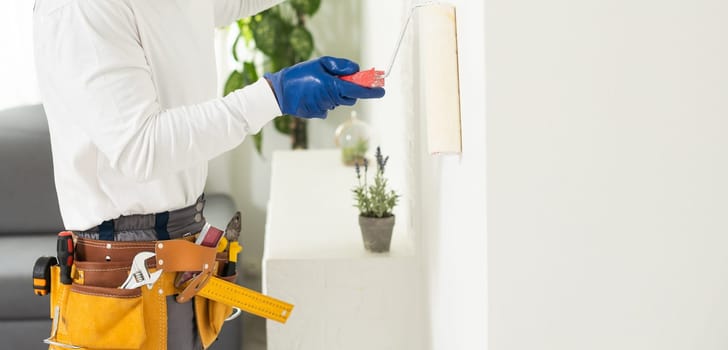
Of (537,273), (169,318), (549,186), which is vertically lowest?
(169,318)

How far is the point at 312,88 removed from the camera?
1.32 metres

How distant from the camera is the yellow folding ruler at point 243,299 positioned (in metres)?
1.53

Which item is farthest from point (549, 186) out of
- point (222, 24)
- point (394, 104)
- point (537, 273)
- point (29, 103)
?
point (29, 103)

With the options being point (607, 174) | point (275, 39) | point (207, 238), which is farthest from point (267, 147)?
point (607, 174)

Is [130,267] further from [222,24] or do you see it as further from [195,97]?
[222,24]

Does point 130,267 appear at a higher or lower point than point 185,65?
lower

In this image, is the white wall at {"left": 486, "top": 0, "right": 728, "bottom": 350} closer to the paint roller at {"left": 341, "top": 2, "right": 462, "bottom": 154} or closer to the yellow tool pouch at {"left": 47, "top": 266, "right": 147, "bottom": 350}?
the paint roller at {"left": 341, "top": 2, "right": 462, "bottom": 154}

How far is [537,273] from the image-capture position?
3.76 ft

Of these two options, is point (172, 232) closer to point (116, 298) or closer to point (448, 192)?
point (116, 298)

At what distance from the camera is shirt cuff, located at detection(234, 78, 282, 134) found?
1297mm

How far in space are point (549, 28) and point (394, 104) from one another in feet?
4.40

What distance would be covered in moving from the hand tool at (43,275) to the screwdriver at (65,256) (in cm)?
6

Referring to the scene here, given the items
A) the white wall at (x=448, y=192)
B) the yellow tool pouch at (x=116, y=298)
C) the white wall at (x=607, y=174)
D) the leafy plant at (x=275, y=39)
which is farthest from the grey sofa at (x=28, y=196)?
the white wall at (x=607, y=174)

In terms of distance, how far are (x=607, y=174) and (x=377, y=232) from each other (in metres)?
0.83
